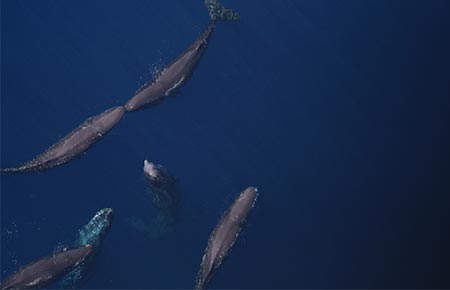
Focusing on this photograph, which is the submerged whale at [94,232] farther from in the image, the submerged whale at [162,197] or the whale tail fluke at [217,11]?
the whale tail fluke at [217,11]

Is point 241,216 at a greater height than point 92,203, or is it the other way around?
point 92,203

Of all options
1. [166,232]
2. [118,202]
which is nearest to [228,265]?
[166,232]

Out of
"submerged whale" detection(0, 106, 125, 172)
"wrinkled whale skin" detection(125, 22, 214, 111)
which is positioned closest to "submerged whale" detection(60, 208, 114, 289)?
"submerged whale" detection(0, 106, 125, 172)

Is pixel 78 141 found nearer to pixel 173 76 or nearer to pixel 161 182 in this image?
pixel 161 182

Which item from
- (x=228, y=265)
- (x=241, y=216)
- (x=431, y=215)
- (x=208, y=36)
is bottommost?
(x=431, y=215)

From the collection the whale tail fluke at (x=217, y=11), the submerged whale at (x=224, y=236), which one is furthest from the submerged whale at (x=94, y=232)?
the whale tail fluke at (x=217, y=11)

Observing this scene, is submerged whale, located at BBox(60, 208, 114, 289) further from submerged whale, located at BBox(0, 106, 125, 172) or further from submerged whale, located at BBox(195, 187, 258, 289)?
submerged whale, located at BBox(195, 187, 258, 289)

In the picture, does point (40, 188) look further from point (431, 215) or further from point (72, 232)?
point (431, 215)
